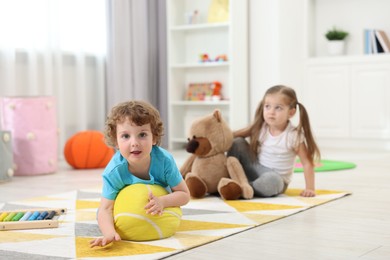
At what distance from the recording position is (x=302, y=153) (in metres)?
2.55

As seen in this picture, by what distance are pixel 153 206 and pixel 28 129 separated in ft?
6.55

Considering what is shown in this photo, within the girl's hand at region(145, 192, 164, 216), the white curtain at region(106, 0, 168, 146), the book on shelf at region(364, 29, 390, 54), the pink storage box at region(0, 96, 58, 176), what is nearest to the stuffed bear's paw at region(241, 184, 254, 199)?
the girl's hand at region(145, 192, 164, 216)

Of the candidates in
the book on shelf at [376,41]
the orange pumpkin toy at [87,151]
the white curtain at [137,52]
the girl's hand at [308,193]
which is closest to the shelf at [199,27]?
the white curtain at [137,52]

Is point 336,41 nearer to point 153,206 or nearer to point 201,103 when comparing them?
point 201,103

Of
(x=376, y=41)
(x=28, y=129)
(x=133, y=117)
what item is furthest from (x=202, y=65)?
(x=133, y=117)

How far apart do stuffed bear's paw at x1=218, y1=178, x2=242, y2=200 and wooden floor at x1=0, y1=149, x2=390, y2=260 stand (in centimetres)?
33

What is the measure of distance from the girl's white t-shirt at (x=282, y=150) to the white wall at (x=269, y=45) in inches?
96.6

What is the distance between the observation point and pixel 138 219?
1.69m

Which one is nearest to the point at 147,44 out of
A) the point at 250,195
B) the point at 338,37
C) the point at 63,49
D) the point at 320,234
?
the point at 63,49

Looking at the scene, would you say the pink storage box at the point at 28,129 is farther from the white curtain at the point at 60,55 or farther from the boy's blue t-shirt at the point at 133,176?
the boy's blue t-shirt at the point at 133,176

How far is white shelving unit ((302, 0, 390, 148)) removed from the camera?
5.05m

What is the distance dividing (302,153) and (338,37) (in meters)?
3.05

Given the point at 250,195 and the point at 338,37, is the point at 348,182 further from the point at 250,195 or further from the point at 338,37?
the point at 338,37

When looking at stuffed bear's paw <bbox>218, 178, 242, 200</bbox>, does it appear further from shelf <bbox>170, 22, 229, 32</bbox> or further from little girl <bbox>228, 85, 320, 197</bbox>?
shelf <bbox>170, 22, 229, 32</bbox>
